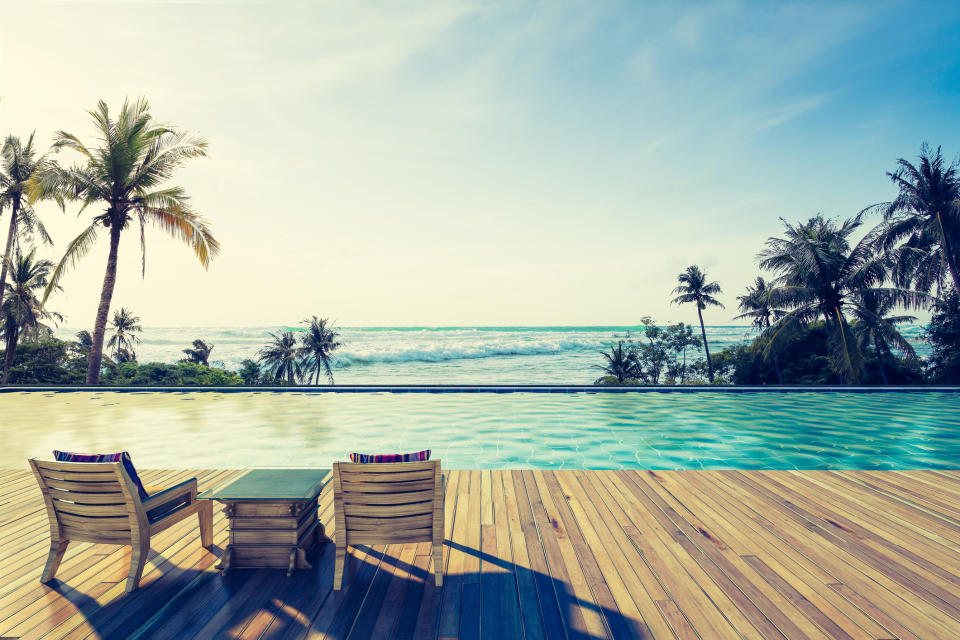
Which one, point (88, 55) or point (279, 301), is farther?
point (279, 301)

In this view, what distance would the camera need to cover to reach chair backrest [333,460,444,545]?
87.2 inches

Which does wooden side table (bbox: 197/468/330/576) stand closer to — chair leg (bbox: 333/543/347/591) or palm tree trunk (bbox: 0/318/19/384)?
chair leg (bbox: 333/543/347/591)

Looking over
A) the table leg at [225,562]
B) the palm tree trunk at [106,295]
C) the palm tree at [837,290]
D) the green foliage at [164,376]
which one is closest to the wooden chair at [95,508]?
the table leg at [225,562]

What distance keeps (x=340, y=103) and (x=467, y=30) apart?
4316 mm

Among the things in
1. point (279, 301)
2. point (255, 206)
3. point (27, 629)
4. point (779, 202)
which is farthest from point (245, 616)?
point (279, 301)

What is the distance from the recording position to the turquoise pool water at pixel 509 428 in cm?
561

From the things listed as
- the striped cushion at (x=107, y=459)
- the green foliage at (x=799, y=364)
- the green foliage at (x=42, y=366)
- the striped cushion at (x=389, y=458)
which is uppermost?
the green foliage at (x=42, y=366)

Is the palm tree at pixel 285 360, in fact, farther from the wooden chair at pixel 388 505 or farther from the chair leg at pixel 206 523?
the wooden chair at pixel 388 505

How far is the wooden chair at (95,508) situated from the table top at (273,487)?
308 millimetres

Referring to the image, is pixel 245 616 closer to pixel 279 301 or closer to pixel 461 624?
pixel 461 624

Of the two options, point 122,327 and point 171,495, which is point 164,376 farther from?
point 122,327

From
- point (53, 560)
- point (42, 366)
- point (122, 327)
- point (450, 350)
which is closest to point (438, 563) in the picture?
point (53, 560)

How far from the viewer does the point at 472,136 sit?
553 inches

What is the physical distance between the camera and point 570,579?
2334 mm
